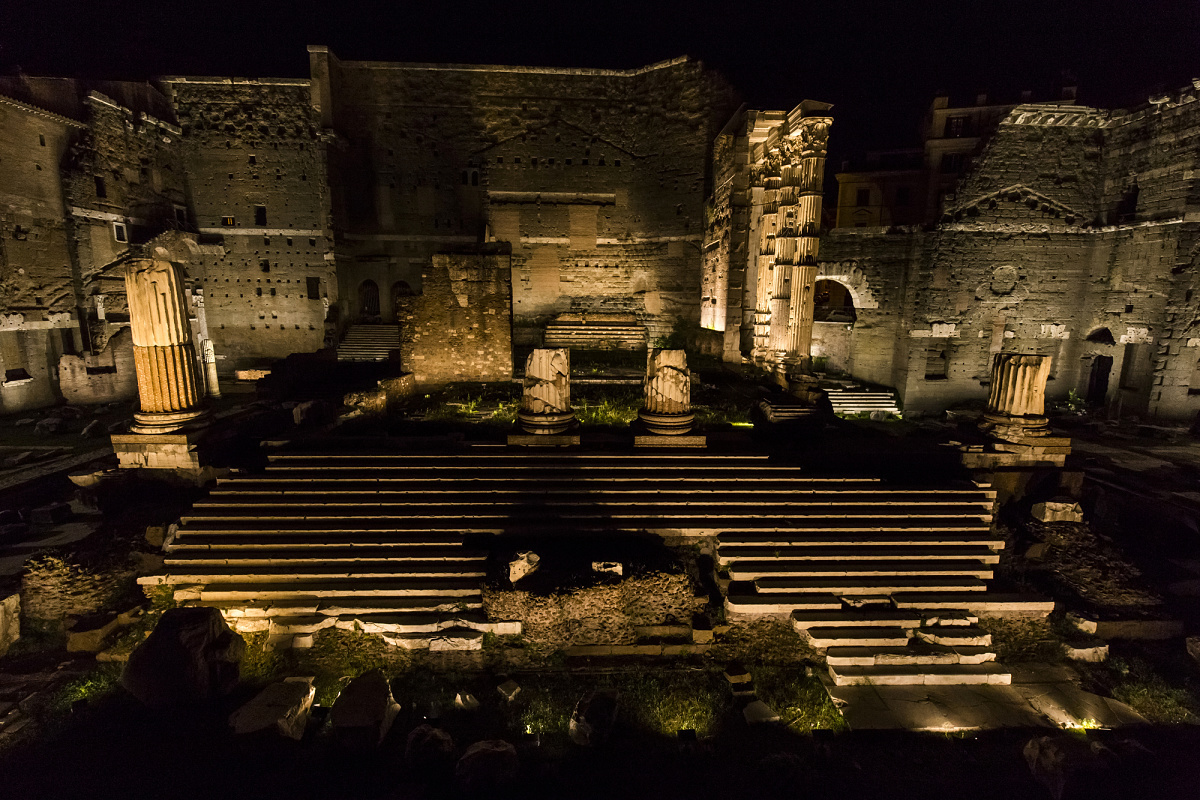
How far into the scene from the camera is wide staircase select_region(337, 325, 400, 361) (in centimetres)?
2091

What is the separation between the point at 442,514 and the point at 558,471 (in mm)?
1842

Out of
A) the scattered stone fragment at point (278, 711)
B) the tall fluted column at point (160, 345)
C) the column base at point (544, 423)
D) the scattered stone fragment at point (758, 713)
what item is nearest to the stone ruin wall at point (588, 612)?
the scattered stone fragment at point (758, 713)

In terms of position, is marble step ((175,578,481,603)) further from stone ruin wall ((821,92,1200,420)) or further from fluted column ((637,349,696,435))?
stone ruin wall ((821,92,1200,420))

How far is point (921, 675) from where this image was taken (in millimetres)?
5602

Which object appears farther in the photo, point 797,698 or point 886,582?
point 886,582

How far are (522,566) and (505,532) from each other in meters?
1.06

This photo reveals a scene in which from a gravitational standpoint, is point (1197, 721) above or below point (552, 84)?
below

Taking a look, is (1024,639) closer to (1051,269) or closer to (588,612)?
(588,612)

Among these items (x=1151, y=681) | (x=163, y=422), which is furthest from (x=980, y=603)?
(x=163, y=422)

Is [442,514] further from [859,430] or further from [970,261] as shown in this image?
[970,261]

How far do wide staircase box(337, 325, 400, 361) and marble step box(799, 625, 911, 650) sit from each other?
737 inches

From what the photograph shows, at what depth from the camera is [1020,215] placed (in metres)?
17.6

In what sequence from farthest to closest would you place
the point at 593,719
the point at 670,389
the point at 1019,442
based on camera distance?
the point at 1019,442 → the point at 670,389 → the point at 593,719

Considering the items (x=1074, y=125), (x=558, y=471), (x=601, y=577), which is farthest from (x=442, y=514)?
(x=1074, y=125)
